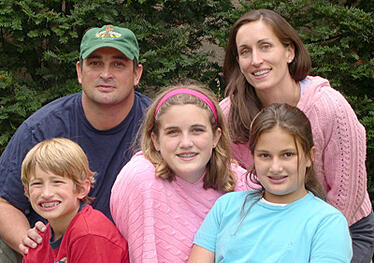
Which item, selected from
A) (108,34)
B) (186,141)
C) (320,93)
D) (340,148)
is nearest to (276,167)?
(186,141)

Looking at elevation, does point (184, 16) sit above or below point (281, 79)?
above

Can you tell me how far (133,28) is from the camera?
4.12 meters

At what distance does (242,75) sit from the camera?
320 cm

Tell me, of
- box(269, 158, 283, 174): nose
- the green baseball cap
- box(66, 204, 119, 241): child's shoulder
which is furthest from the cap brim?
box(269, 158, 283, 174): nose

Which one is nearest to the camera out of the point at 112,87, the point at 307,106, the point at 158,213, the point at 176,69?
the point at 158,213

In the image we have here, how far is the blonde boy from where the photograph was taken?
244cm

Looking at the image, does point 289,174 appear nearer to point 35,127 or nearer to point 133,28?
point 35,127

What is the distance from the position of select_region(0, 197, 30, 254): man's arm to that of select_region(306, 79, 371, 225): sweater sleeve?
1745 mm

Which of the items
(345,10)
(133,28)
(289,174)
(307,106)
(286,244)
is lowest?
(286,244)

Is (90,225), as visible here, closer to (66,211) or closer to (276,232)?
(66,211)

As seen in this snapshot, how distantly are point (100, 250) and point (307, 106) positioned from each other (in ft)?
4.48

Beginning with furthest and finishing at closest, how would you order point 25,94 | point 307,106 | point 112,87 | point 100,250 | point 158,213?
point 25,94 → point 112,87 → point 307,106 → point 158,213 → point 100,250

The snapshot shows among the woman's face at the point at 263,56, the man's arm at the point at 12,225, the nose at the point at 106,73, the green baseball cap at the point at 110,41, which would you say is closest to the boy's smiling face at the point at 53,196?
the man's arm at the point at 12,225

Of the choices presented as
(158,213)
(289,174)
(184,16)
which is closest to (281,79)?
(289,174)
